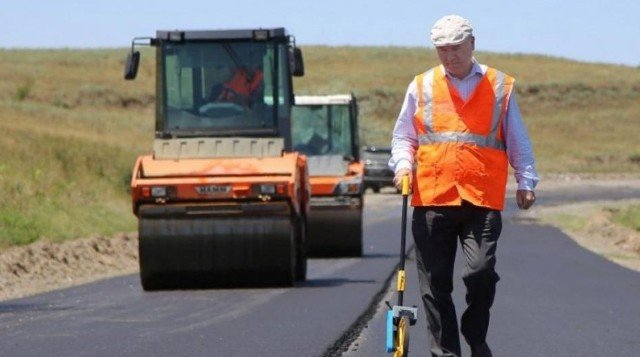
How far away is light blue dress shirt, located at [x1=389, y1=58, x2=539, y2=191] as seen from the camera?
862 centimetres

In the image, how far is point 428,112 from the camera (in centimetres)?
862

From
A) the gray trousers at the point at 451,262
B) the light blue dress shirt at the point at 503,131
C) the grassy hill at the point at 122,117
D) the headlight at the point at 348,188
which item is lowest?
the grassy hill at the point at 122,117

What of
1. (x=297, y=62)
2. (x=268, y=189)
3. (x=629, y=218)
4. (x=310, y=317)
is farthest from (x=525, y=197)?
(x=629, y=218)

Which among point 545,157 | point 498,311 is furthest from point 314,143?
point 545,157

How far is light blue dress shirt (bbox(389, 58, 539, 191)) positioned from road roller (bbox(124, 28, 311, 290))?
9004 mm

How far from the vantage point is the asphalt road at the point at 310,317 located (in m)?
11.7

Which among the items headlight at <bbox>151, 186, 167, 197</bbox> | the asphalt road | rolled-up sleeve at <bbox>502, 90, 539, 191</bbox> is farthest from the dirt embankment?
rolled-up sleeve at <bbox>502, 90, 539, 191</bbox>

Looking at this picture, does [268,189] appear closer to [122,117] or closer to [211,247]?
[211,247]

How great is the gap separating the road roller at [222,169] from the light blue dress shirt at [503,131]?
9004mm

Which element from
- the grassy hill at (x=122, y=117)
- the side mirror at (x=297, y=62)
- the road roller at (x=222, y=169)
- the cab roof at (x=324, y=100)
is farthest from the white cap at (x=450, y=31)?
A: the cab roof at (x=324, y=100)

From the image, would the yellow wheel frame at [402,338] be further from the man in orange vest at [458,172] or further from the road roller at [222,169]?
the road roller at [222,169]

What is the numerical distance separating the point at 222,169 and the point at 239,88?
155cm

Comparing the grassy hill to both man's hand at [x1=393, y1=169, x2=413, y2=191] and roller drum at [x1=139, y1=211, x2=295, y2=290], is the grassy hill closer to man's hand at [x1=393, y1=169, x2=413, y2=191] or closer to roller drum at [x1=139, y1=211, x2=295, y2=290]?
roller drum at [x1=139, y1=211, x2=295, y2=290]

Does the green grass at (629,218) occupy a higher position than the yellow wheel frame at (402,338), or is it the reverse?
the yellow wheel frame at (402,338)
